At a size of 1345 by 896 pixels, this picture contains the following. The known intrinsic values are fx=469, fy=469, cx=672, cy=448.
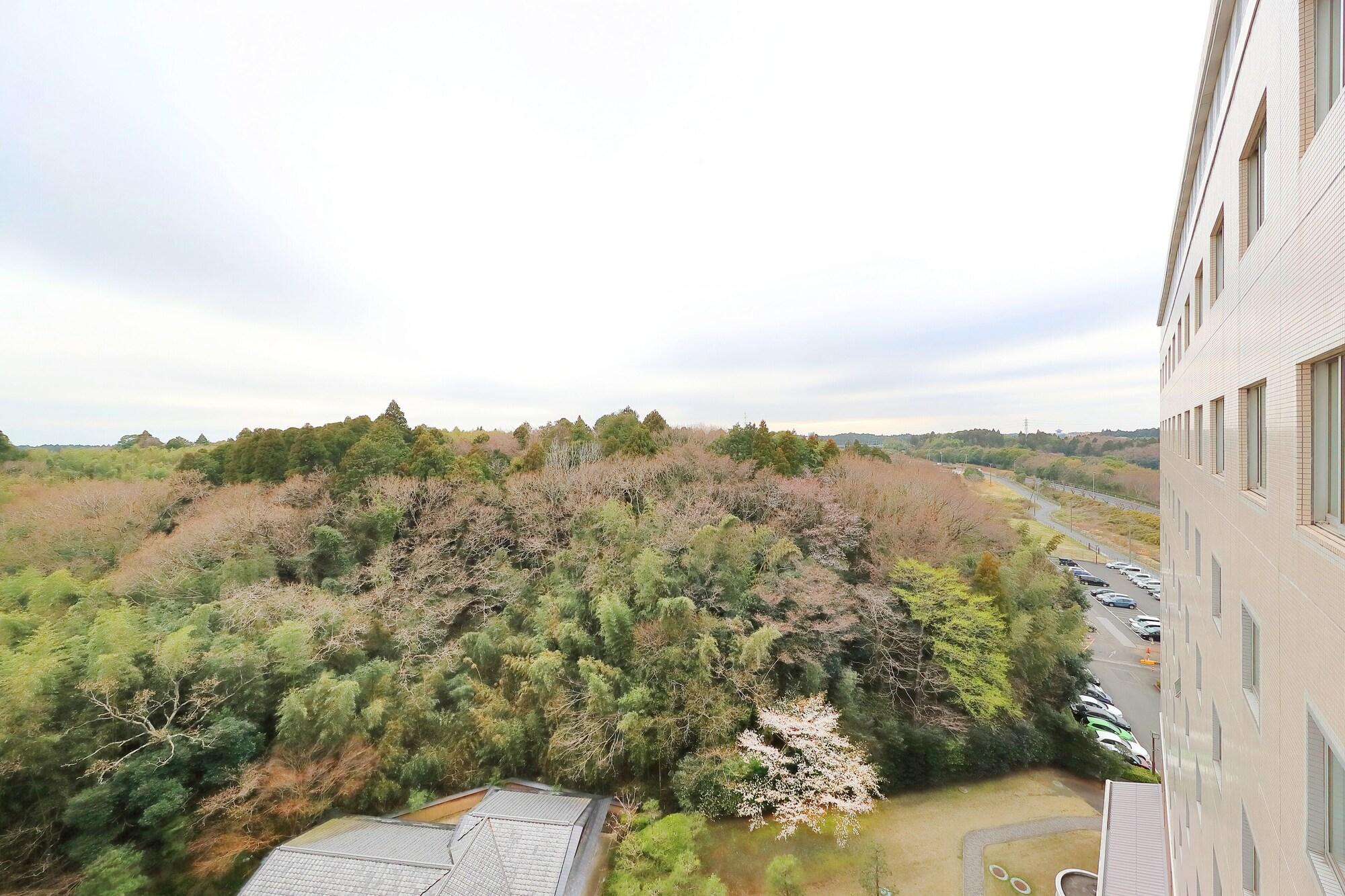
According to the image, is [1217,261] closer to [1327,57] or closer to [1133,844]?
[1327,57]

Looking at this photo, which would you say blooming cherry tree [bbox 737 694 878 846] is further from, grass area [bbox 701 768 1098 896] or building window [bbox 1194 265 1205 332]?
building window [bbox 1194 265 1205 332]

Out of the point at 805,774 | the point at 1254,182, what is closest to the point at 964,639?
the point at 805,774

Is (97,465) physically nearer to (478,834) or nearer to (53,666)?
(53,666)

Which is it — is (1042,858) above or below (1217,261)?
below

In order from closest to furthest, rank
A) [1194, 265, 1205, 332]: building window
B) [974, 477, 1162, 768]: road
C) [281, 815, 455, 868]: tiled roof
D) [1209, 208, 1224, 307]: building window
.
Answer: [1209, 208, 1224, 307]: building window
[1194, 265, 1205, 332]: building window
[281, 815, 455, 868]: tiled roof
[974, 477, 1162, 768]: road

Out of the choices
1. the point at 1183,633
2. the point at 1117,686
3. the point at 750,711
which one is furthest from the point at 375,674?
the point at 1117,686

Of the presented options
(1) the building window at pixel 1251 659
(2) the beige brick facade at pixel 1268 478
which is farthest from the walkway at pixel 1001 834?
(1) the building window at pixel 1251 659

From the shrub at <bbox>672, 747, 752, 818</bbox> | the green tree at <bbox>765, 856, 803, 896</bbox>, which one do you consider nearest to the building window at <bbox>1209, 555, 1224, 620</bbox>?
the green tree at <bbox>765, 856, 803, 896</bbox>
